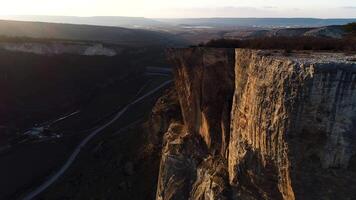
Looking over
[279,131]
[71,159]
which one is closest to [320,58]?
[279,131]

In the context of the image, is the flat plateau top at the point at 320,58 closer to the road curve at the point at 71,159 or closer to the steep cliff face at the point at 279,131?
the steep cliff face at the point at 279,131

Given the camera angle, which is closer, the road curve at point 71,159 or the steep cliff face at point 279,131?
the steep cliff face at point 279,131

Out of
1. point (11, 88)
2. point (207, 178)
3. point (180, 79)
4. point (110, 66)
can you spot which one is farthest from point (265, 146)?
point (110, 66)

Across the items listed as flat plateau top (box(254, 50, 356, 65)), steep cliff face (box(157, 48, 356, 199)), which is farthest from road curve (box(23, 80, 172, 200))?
flat plateau top (box(254, 50, 356, 65))

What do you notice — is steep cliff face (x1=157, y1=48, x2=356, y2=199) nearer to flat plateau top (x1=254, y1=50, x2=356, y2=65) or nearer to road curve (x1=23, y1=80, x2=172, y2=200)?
flat plateau top (x1=254, y1=50, x2=356, y2=65)

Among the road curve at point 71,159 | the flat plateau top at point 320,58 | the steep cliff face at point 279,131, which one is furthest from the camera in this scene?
the road curve at point 71,159

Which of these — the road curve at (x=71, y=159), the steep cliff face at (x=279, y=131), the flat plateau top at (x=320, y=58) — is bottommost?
the road curve at (x=71, y=159)

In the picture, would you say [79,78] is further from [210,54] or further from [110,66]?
[210,54]

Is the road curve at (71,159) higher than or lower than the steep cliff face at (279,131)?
lower

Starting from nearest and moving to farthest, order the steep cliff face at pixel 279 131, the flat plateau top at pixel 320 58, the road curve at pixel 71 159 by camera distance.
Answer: the steep cliff face at pixel 279 131 < the flat plateau top at pixel 320 58 < the road curve at pixel 71 159

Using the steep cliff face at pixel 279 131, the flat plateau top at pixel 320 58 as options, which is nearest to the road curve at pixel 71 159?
the steep cliff face at pixel 279 131
